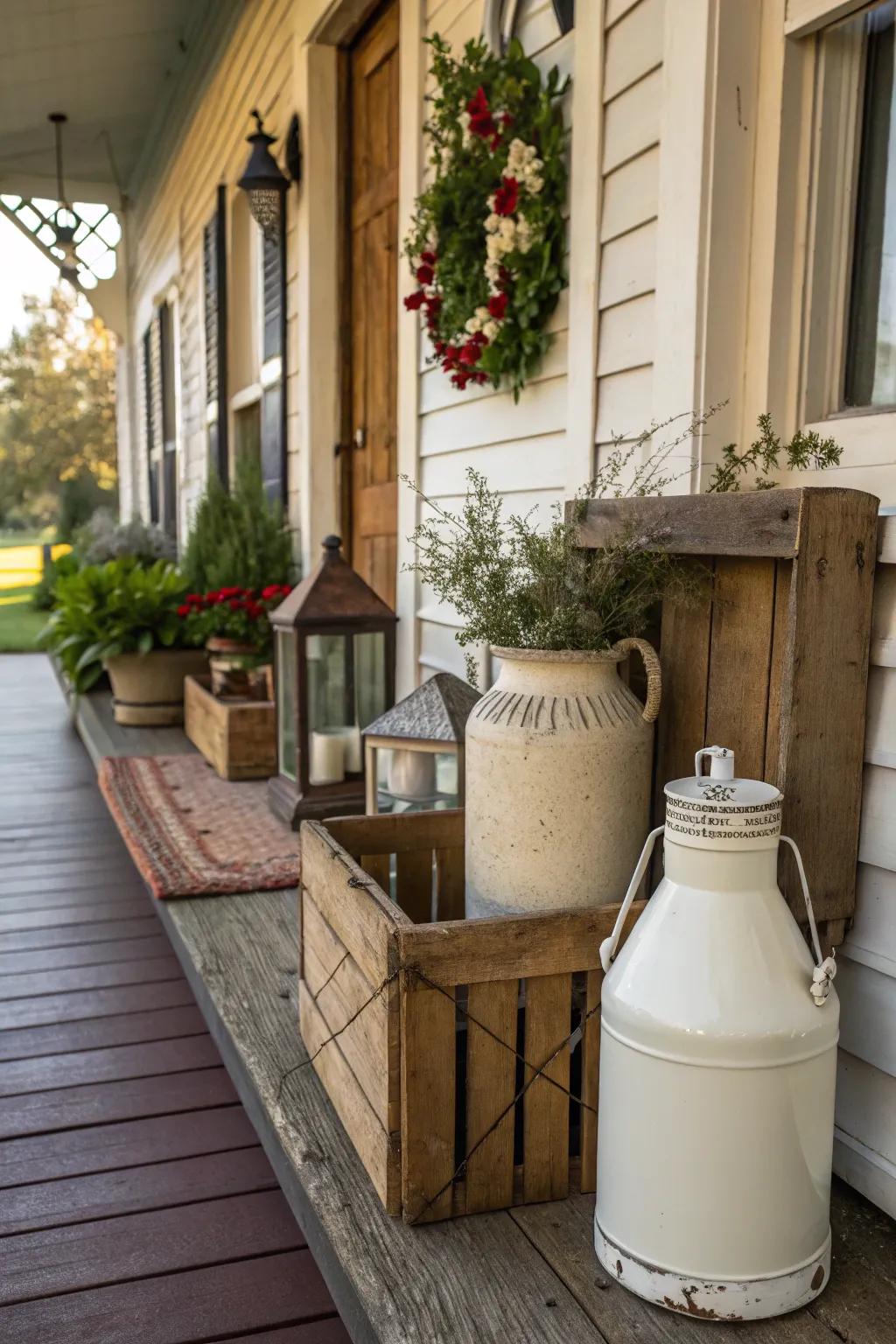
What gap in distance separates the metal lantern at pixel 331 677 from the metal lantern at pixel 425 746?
659 millimetres

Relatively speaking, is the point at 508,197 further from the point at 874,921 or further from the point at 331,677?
the point at 874,921

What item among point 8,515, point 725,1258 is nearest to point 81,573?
point 725,1258

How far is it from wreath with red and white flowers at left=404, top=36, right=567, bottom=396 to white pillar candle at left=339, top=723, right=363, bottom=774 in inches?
38.9

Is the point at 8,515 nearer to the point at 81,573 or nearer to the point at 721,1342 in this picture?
the point at 81,573

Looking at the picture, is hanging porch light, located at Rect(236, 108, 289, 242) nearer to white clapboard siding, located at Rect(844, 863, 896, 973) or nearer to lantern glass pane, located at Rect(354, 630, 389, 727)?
lantern glass pane, located at Rect(354, 630, 389, 727)

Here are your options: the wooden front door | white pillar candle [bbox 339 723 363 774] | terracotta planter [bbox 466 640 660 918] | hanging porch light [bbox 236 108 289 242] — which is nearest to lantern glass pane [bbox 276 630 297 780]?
white pillar candle [bbox 339 723 363 774]

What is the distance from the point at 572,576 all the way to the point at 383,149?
2558 mm

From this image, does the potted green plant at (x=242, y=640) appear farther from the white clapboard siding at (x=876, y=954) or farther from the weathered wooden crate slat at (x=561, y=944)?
the white clapboard siding at (x=876, y=954)

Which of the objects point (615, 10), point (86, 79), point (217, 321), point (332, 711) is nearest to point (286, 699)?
point (332, 711)

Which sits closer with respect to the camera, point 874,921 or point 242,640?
point 874,921

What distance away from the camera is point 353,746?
10.4 ft

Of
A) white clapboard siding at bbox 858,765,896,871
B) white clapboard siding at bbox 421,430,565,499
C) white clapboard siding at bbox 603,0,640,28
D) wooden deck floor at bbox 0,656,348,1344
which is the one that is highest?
white clapboard siding at bbox 603,0,640,28

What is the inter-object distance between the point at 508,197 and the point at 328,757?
1.50 metres

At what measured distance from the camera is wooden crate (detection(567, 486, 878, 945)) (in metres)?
1.37
